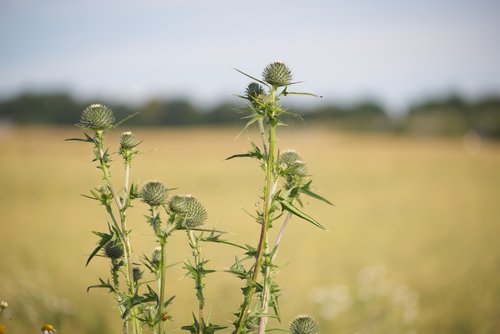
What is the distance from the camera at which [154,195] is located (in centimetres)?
245

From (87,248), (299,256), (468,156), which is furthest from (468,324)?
(468,156)

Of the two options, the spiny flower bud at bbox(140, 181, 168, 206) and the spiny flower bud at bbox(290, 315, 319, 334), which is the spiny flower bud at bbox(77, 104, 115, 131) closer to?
the spiny flower bud at bbox(140, 181, 168, 206)

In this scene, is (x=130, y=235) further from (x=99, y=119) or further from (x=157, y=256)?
(x=99, y=119)

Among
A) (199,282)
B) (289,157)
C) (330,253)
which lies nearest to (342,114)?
(330,253)

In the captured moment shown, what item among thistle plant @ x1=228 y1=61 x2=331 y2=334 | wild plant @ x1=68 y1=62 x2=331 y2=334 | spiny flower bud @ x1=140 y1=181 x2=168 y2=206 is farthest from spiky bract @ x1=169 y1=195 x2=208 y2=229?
thistle plant @ x1=228 y1=61 x2=331 y2=334

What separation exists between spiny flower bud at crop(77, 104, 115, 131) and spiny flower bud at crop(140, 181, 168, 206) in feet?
1.22

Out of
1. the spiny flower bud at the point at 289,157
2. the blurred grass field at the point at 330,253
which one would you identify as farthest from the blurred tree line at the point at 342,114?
the spiny flower bud at the point at 289,157

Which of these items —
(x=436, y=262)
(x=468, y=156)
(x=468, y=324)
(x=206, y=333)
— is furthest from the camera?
(x=468, y=156)

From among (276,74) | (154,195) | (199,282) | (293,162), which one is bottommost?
(199,282)

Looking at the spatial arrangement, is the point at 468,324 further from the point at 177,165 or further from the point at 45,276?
the point at 177,165

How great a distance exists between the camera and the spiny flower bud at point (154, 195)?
244 centimetres

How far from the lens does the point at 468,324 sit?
9055mm

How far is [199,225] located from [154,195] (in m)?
0.33

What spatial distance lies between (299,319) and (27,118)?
94.8 meters
